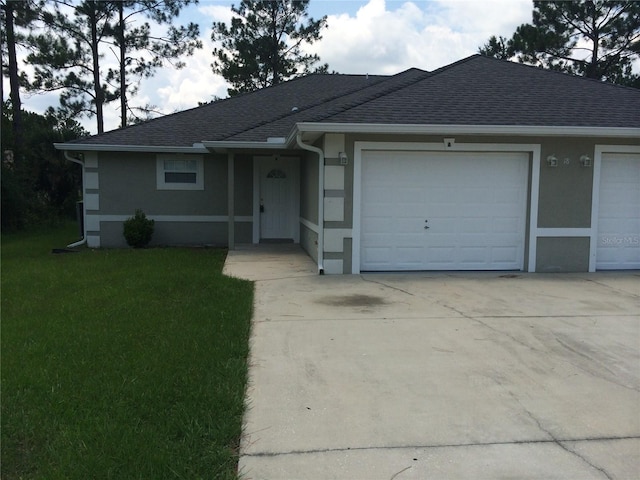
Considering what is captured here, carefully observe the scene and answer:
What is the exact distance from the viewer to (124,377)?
421 cm

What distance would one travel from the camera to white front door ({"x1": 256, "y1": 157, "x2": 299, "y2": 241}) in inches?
550

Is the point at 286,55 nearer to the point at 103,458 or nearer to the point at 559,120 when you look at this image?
the point at 559,120

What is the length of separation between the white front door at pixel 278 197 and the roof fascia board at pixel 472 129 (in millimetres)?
4982

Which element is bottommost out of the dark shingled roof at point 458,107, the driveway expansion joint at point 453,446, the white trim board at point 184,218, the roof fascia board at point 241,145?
the driveway expansion joint at point 453,446

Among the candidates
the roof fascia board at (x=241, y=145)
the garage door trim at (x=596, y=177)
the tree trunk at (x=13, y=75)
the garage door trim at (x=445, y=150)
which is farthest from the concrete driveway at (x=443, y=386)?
the tree trunk at (x=13, y=75)

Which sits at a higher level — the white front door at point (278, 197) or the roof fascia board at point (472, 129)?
the roof fascia board at point (472, 129)

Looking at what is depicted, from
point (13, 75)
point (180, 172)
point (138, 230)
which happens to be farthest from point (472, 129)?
point (13, 75)

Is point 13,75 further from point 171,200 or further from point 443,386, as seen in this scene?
point 443,386

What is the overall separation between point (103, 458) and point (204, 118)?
44.0ft

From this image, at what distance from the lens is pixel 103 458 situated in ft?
9.90

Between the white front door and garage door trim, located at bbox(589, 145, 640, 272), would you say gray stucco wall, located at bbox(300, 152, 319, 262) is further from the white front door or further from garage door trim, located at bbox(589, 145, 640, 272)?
garage door trim, located at bbox(589, 145, 640, 272)

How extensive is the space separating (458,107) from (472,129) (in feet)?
2.85

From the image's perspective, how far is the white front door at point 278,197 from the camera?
13961 millimetres

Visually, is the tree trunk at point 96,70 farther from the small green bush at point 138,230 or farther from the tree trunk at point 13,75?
the small green bush at point 138,230
